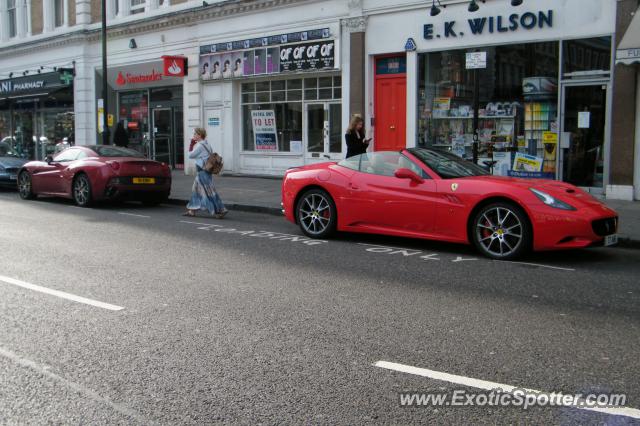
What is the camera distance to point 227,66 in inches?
821

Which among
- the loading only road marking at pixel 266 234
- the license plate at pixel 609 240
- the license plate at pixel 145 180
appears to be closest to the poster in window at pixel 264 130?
the license plate at pixel 145 180

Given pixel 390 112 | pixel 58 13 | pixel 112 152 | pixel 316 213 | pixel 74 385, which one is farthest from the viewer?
pixel 58 13

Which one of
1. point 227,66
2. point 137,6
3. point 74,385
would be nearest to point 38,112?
point 137,6

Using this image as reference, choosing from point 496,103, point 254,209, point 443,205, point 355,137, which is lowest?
point 254,209

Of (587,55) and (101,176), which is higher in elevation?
(587,55)

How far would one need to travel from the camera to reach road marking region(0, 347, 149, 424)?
3.68 metres

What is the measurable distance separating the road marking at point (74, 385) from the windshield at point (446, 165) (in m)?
5.93

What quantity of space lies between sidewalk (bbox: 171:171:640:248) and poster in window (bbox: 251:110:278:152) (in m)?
1.13

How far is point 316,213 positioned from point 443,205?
7.22 feet

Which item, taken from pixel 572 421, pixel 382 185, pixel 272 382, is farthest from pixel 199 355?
pixel 382 185

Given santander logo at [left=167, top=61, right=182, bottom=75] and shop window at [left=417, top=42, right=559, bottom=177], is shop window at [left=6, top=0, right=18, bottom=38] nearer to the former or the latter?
santander logo at [left=167, top=61, right=182, bottom=75]
